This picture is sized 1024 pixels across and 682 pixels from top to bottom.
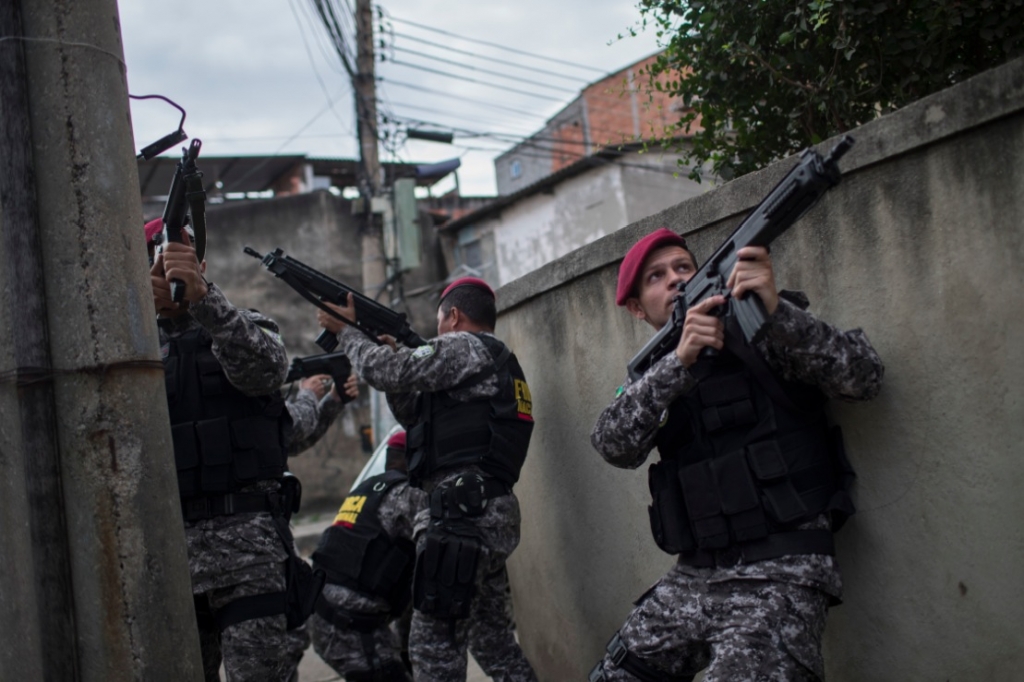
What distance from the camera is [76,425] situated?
1.88m

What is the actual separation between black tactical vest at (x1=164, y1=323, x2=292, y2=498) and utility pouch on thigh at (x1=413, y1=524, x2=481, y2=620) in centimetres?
66

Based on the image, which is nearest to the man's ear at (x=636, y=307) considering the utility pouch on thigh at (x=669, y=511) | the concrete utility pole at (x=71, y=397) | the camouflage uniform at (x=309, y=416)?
the utility pouch on thigh at (x=669, y=511)

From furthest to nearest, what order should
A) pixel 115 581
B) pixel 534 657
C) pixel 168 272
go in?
pixel 534 657 < pixel 168 272 < pixel 115 581

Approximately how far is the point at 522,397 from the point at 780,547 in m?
1.63

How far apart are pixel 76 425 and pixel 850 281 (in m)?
1.97

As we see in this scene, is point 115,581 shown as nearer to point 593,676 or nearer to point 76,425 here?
point 76,425

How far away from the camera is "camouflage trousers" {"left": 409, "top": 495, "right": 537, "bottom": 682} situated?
3439 mm

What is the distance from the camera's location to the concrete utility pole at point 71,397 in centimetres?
186

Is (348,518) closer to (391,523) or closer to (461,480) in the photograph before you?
(391,523)

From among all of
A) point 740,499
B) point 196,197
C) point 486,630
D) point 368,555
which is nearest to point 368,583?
point 368,555

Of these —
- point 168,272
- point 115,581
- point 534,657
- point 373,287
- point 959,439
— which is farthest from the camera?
point 373,287

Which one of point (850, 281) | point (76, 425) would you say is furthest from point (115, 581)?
point (850, 281)

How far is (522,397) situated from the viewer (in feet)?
12.3

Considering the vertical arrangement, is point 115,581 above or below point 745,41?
below
